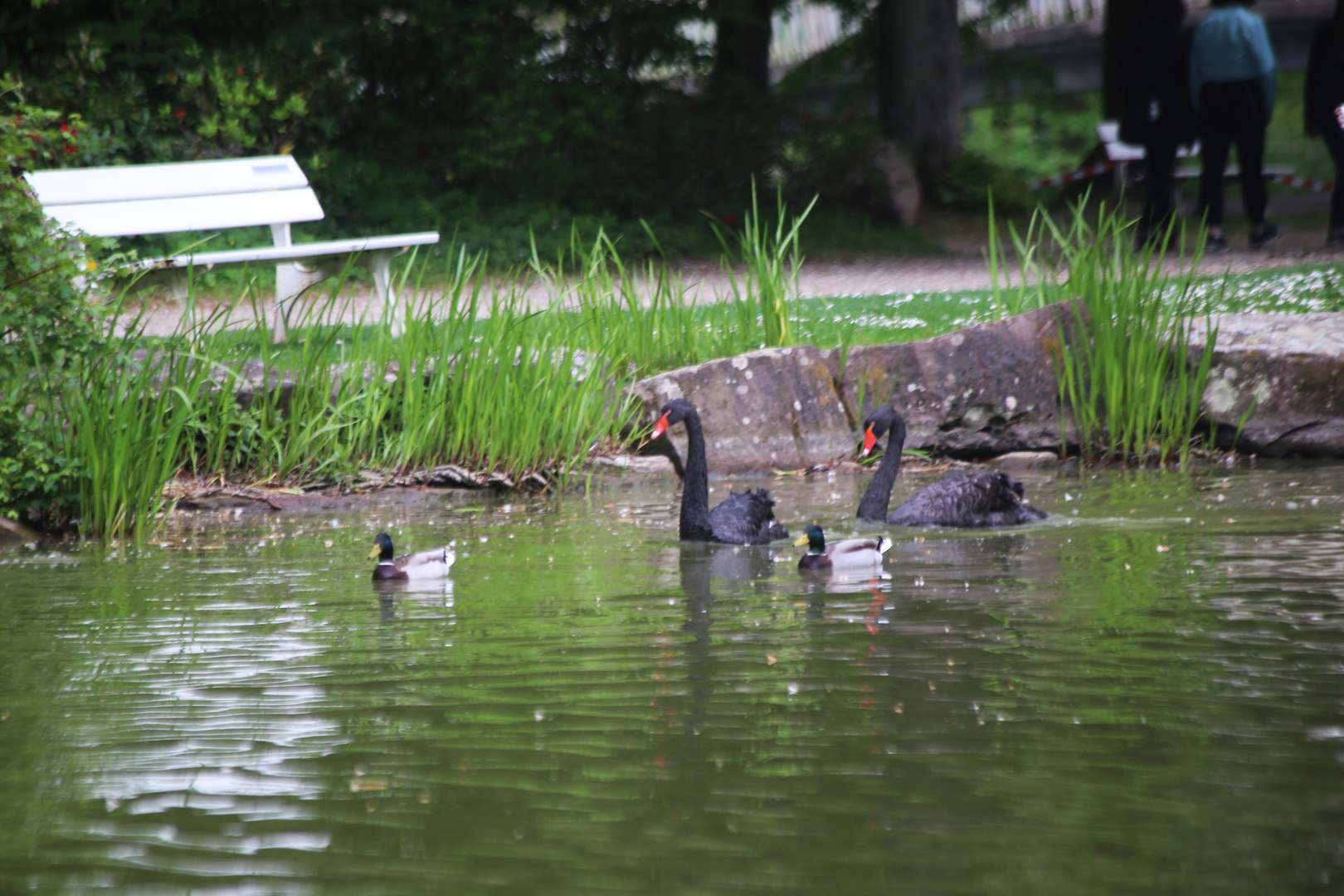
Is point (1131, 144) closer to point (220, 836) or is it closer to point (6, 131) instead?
point (6, 131)

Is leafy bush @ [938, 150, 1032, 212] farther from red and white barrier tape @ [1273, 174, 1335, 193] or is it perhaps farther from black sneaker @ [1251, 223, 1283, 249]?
black sneaker @ [1251, 223, 1283, 249]

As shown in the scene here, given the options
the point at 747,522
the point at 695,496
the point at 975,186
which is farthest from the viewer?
the point at 975,186

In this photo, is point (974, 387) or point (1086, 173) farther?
point (1086, 173)

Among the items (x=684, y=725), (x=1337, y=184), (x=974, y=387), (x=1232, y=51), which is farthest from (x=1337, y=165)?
(x=684, y=725)

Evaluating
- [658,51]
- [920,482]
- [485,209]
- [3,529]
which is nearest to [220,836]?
[3,529]

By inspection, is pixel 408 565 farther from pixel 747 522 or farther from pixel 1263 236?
pixel 1263 236

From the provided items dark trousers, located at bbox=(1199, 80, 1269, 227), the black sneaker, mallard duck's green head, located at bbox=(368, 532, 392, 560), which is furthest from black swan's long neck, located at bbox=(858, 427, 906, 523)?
the black sneaker

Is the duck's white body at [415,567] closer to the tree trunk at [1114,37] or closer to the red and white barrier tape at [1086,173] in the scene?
the red and white barrier tape at [1086,173]

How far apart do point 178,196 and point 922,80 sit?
11.0m

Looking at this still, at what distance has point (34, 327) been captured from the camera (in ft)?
19.2

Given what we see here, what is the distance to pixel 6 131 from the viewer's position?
570 cm

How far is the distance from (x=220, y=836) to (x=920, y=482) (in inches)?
223

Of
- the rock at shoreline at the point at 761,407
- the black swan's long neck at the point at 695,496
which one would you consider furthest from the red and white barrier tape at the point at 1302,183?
the black swan's long neck at the point at 695,496

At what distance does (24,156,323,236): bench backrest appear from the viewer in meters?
9.82
